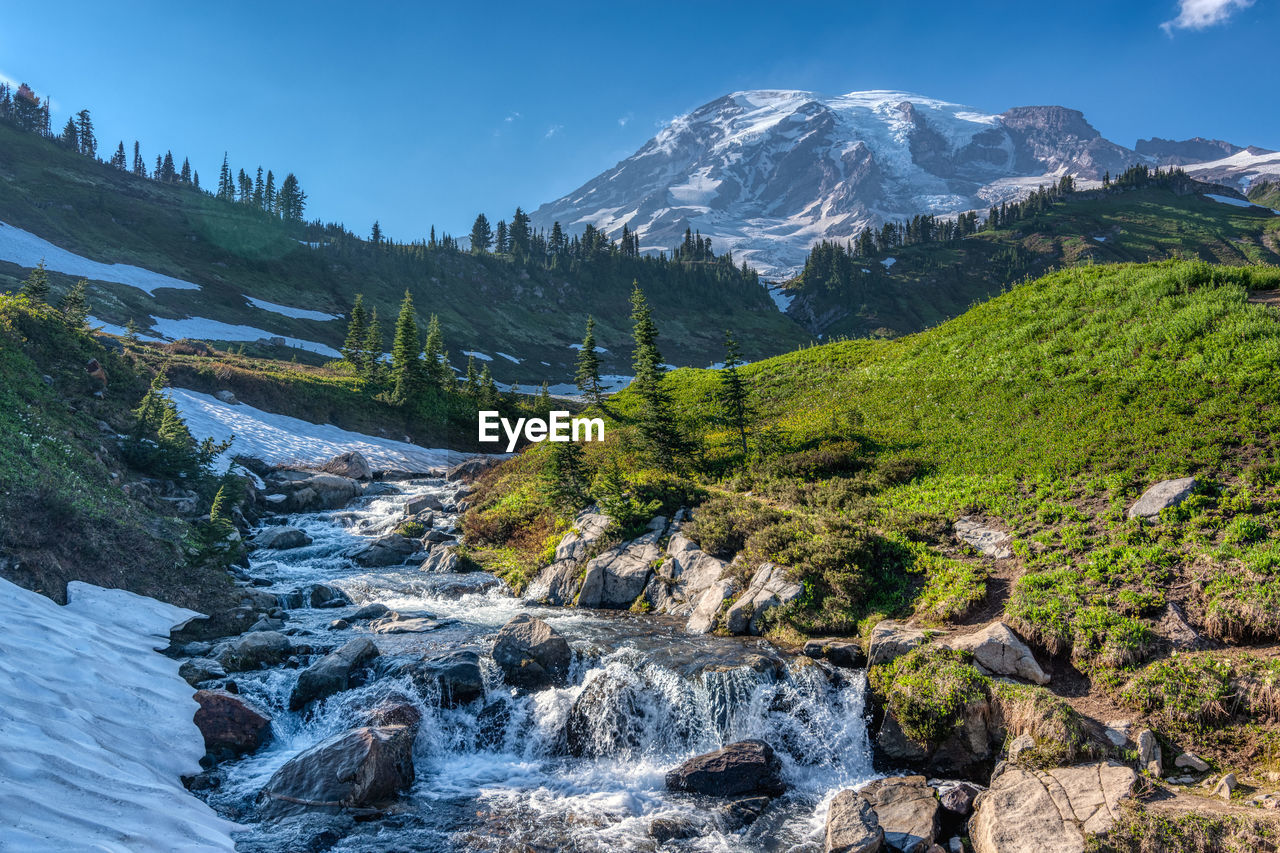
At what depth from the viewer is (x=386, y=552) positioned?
82.3 ft

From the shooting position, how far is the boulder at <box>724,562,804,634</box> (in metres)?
15.8

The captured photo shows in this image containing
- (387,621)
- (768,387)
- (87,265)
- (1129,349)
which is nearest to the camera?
(387,621)

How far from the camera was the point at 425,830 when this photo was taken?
957cm

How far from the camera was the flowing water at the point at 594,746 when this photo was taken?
946cm

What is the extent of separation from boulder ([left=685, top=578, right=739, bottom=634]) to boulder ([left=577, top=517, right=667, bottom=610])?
2.52 m

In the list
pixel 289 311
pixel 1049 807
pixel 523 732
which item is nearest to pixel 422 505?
pixel 523 732

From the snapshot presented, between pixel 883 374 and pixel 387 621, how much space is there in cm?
2570

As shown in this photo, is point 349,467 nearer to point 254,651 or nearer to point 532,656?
point 254,651

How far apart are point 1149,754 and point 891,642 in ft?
14.4

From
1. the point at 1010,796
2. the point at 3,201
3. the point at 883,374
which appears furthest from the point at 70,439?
the point at 3,201

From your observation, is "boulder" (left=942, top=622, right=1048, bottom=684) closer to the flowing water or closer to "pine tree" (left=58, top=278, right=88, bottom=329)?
the flowing water

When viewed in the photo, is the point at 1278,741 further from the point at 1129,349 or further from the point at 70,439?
the point at 70,439

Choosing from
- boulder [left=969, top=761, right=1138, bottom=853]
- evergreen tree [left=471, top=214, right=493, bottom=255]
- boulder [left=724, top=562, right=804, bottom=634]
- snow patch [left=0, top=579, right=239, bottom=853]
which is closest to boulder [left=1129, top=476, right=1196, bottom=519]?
boulder [left=969, top=761, right=1138, bottom=853]

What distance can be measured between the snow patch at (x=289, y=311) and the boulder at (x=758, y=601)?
103406 millimetres
